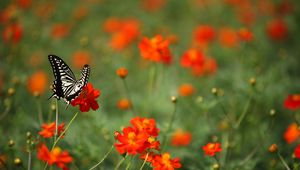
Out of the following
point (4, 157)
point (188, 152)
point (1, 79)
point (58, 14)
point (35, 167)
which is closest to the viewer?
point (4, 157)

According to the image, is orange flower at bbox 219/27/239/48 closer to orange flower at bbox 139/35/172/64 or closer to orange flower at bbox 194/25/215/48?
orange flower at bbox 194/25/215/48

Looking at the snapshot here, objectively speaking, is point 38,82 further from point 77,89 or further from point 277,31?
point 277,31

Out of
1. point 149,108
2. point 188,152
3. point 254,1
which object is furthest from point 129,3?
point 188,152

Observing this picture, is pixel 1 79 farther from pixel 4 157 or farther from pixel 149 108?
pixel 149 108

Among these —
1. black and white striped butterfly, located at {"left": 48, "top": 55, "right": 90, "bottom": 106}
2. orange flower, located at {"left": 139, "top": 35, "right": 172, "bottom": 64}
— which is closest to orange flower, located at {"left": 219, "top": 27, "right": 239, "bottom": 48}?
orange flower, located at {"left": 139, "top": 35, "right": 172, "bottom": 64}

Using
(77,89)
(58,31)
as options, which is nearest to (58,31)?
(58,31)

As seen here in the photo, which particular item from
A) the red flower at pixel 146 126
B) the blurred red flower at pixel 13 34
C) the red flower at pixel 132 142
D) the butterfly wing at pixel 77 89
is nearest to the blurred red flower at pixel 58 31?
the blurred red flower at pixel 13 34
